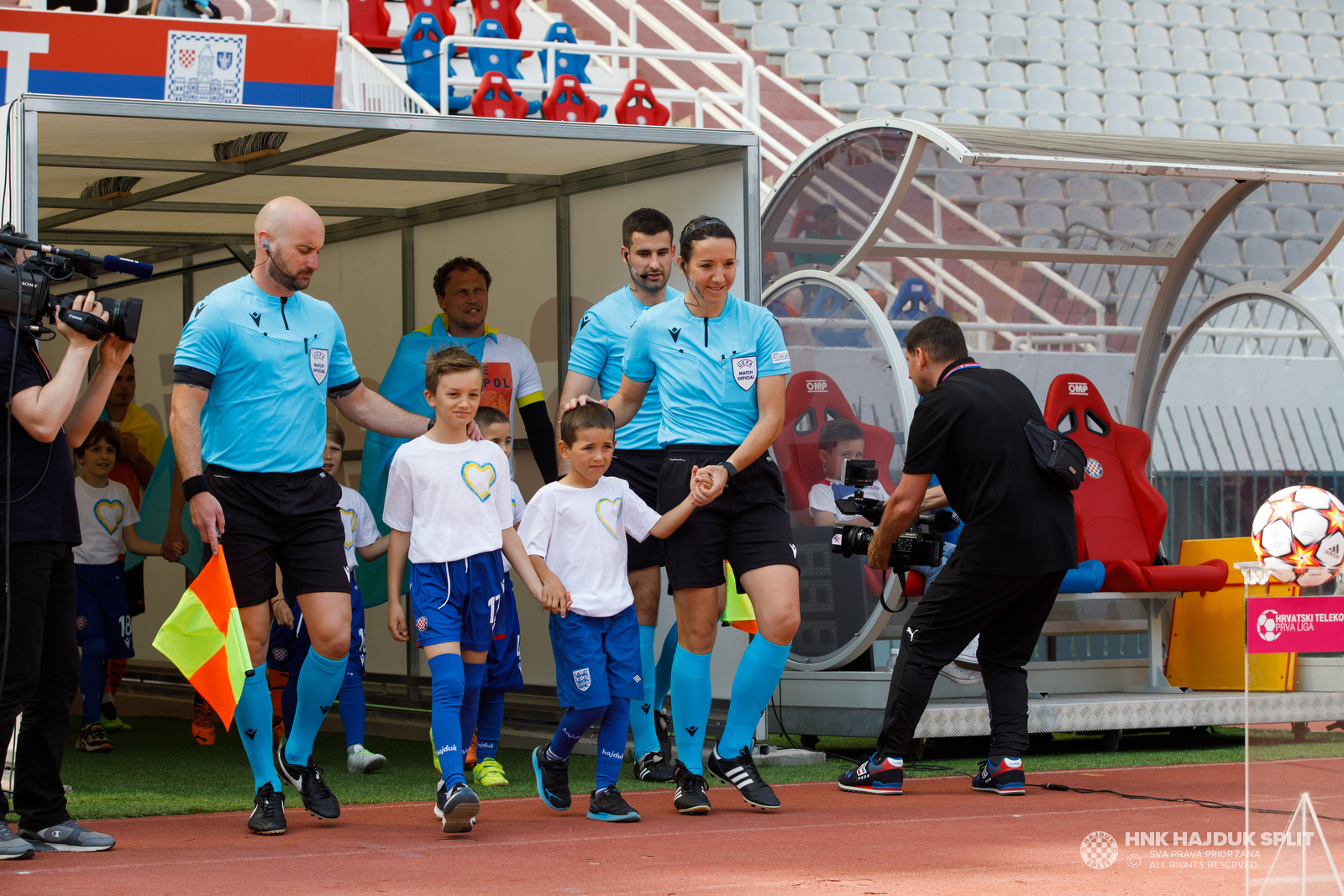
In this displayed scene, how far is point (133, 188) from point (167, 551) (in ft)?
5.90

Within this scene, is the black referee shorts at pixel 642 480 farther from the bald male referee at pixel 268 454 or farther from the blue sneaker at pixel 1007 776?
the blue sneaker at pixel 1007 776

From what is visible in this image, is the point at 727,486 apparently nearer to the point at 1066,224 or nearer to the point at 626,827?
the point at 626,827

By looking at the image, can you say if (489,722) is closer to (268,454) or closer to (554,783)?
(554,783)

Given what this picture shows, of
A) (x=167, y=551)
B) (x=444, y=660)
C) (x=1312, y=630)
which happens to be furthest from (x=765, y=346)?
(x=167, y=551)

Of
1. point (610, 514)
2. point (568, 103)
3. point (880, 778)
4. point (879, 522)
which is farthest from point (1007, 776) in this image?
point (568, 103)

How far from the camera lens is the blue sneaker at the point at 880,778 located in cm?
557

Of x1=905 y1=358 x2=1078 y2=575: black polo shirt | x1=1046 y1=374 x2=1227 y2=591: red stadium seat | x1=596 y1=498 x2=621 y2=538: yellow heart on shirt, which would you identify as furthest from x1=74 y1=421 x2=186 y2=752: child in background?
x1=1046 y1=374 x2=1227 y2=591: red stadium seat

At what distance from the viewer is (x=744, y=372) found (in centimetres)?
509

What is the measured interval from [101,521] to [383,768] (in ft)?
7.38

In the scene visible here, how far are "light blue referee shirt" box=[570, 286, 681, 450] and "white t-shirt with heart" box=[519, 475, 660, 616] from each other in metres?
0.84

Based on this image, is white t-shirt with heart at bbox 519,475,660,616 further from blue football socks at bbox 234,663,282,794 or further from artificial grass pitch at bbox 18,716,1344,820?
blue football socks at bbox 234,663,282,794

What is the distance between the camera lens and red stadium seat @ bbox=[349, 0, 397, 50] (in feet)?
38.7

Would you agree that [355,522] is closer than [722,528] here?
No

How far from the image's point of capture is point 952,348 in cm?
575
